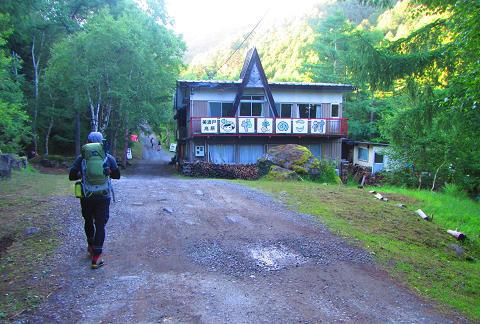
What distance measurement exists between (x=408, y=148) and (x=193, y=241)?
18949 millimetres

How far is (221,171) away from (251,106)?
7201mm

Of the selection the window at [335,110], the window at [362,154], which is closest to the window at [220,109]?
the window at [335,110]

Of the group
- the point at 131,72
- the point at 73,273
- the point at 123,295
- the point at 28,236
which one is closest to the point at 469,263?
the point at 123,295

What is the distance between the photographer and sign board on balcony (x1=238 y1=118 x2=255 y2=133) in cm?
2592

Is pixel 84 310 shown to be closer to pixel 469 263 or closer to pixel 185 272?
pixel 185 272

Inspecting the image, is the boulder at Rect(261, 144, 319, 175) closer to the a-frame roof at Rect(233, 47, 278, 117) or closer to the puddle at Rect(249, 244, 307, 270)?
the a-frame roof at Rect(233, 47, 278, 117)

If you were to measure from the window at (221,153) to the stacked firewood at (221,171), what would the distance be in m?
3.73

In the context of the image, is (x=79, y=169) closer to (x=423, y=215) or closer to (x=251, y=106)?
(x=423, y=215)

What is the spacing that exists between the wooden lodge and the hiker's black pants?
66.3 feet

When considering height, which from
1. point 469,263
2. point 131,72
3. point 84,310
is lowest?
point 469,263

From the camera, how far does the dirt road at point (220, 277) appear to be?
166 inches

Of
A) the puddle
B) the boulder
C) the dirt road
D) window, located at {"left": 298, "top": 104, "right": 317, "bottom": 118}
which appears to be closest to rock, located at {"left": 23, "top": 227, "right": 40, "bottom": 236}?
the dirt road

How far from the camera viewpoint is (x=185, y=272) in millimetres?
5332

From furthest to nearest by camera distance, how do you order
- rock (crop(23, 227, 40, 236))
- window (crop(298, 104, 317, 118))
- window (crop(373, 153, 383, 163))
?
1. window (crop(373, 153, 383, 163))
2. window (crop(298, 104, 317, 118))
3. rock (crop(23, 227, 40, 236))
